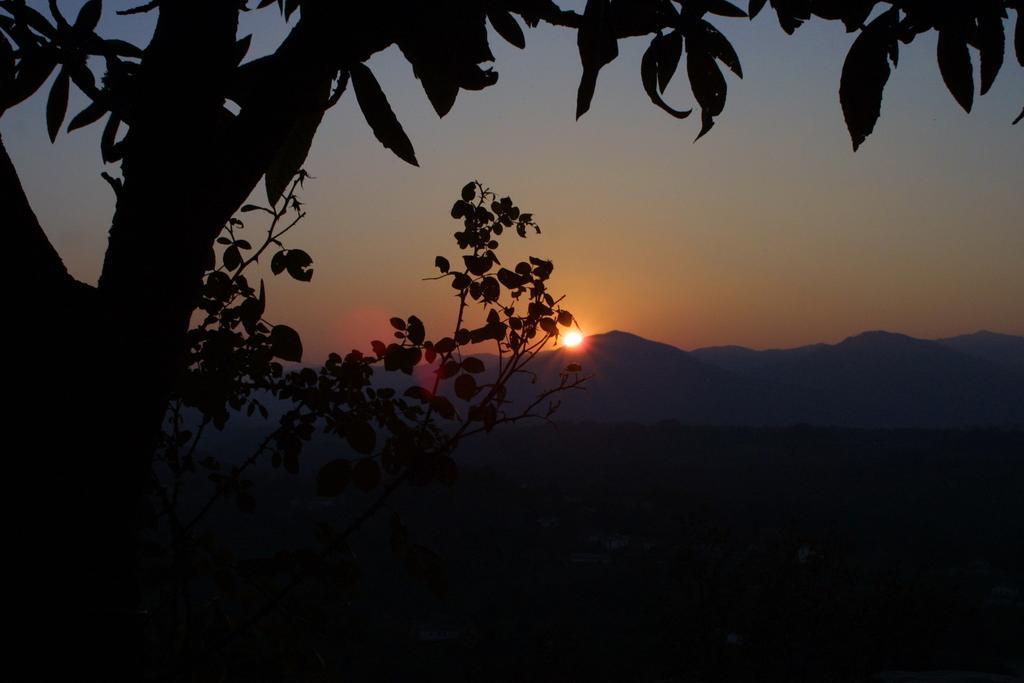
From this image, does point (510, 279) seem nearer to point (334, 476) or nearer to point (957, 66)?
point (334, 476)

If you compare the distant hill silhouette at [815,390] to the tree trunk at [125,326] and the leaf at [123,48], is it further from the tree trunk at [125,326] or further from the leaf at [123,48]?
the tree trunk at [125,326]

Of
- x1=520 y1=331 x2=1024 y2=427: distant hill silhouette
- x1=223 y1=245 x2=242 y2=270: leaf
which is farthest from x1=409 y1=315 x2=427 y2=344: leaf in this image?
x1=520 y1=331 x2=1024 y2=427: distant hill silhouette

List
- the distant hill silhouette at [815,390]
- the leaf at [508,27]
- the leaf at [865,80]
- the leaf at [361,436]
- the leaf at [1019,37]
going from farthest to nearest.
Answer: the distant hill silhouette at [815,390] → the leaf at [361,436] → the leaf at [508,27] → the leaf at [1019,37] → the leaf at [865,80]

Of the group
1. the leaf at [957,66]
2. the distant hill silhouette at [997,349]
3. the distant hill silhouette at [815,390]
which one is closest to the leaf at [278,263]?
the leaf at [957,66]

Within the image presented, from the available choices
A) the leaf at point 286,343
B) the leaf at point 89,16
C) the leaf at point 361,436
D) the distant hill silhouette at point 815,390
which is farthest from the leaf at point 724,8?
the distant hill silhouette at point 815,390

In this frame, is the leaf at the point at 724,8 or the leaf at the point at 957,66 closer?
the leaf at the point at 957,66

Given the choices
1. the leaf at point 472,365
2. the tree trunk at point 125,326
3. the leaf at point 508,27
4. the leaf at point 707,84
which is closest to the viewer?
the tree trunk at point 125,326

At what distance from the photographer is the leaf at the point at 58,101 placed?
1815 mm

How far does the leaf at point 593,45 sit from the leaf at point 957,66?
55 centimetres

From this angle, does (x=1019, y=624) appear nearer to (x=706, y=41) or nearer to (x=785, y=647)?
(x=785, y=647)

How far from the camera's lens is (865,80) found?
1146 millimetres

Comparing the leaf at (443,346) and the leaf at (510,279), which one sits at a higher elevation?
the leaf at (510,279)

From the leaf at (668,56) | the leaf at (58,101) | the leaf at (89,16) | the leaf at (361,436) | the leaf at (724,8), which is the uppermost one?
the leaf at (89,16)

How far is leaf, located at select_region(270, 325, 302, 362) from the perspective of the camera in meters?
1.74
